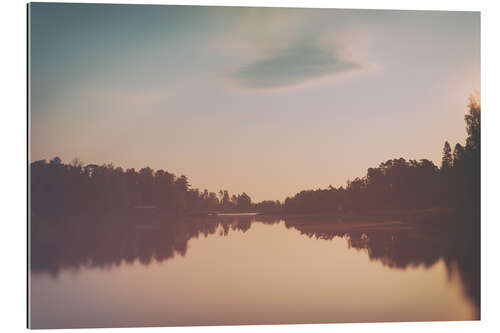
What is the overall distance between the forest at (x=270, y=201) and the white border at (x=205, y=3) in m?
0.12

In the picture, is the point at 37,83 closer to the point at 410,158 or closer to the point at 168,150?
the point at 168,150

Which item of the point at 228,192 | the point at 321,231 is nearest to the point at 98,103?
the point at 228,192

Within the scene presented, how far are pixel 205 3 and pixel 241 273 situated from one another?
8.10 ft

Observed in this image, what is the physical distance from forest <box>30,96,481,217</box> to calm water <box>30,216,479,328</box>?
0.14m

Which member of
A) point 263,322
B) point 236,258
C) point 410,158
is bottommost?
point 263,322

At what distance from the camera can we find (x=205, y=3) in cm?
594

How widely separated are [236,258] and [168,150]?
1.15m

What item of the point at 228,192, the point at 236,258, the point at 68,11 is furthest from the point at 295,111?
the point at 68,11

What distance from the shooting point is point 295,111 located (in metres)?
6.02

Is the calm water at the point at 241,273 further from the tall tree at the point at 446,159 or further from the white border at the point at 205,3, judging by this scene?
the tall tree at the point at 446,159

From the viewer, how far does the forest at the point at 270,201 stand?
5770 mm

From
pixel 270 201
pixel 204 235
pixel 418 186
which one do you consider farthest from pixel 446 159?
pixel 204 235

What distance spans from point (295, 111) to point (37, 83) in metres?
2.33

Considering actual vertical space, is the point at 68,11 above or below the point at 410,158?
above
